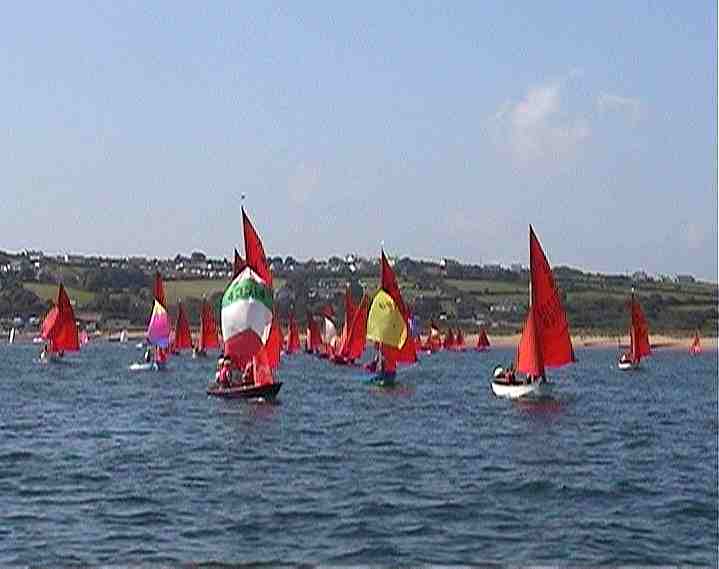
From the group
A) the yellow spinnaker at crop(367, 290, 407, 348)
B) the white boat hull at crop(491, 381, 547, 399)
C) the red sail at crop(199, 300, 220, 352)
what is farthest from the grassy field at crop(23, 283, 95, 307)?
the white boat hull at crop(491, 381, 547, 399)

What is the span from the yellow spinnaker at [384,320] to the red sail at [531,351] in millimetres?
9890

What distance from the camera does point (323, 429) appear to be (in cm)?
4050

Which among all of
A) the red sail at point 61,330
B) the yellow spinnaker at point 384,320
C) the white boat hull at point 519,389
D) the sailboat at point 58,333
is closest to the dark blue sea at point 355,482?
the white boat hull at point 519,389

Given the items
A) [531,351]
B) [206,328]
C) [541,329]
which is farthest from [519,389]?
[206,328]

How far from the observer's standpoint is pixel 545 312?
5147cm

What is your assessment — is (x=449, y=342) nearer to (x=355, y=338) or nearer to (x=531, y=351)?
(x=355, y=338)

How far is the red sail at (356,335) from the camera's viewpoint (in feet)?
279

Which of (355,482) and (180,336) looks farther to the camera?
(180,336)

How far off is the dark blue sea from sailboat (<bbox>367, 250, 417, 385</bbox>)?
20.9 ft

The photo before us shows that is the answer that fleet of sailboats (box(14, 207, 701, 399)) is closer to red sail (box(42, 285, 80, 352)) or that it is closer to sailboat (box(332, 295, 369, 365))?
sailboat (box(332, 295, 369, 365))

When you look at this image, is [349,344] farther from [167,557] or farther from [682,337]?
[682,337]

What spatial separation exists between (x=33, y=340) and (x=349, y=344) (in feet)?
335

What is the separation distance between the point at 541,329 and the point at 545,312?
681mm

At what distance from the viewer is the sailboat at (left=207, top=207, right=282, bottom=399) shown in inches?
1850
